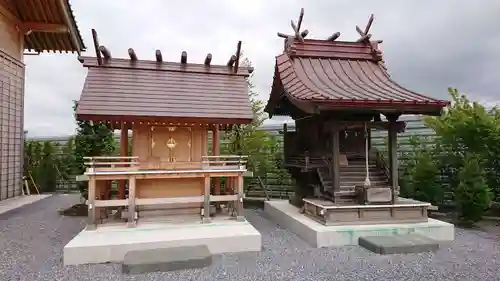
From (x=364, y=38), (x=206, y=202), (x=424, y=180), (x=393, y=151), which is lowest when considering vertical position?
(x=206, y=202)

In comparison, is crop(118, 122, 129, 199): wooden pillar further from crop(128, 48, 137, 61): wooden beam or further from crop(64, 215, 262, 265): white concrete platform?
crop(128, 48, 137, 61): wooden beam

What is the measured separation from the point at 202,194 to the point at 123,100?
109 inches

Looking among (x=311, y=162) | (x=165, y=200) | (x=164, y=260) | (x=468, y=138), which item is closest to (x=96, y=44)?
(x=165, y=200)

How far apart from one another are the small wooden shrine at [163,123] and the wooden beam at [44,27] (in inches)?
227

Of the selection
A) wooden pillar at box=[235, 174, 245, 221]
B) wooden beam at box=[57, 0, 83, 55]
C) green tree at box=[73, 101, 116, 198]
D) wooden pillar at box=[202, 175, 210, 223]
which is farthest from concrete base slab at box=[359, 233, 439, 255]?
wooden beam at box=[57, 0, 83, 55]

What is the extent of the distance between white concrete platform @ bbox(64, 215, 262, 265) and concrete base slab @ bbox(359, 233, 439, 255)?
6.84 ft

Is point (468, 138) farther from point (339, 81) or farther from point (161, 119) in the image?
point (161, 119)

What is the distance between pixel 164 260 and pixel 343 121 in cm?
482

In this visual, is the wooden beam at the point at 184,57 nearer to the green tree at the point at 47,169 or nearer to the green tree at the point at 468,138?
the green tree at the point at 468,138

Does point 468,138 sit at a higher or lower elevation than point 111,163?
higher

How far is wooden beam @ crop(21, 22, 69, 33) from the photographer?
11.9 m

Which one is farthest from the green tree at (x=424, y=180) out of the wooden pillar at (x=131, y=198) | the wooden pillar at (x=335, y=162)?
the wooden pillar at (x=131, y=198)

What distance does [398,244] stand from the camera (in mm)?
6211

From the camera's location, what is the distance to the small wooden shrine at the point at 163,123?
6844mm
